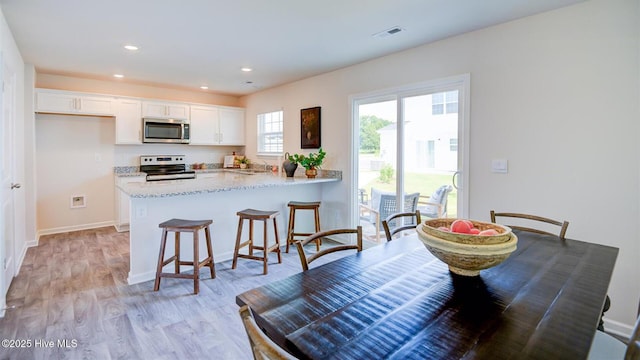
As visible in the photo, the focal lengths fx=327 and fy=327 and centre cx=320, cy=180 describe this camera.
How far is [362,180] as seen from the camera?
14.2ft

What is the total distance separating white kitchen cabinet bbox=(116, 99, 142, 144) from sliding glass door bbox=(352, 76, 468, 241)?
144 inches

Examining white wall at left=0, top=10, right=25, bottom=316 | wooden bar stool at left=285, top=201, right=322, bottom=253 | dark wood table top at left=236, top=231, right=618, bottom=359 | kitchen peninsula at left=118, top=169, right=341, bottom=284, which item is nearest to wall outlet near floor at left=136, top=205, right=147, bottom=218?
kitchen peninsula at left=118, top=169, right=341, bottom=284

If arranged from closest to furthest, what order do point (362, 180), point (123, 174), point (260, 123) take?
1. point (362, 180)
2. point (123, 174)
3. point (260, 123)

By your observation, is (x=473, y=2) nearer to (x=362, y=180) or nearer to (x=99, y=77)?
(x=362, y=180)

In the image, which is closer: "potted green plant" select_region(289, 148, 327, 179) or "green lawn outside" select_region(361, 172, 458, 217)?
"green lawn outside" select_region(361, 172, 458, 217)

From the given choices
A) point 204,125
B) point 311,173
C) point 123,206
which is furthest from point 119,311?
point 204,125

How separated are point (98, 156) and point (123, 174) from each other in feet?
1.68

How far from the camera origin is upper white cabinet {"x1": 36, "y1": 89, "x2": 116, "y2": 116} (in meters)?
4.65

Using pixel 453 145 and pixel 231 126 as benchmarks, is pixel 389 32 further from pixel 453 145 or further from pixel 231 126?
pixel 231 126

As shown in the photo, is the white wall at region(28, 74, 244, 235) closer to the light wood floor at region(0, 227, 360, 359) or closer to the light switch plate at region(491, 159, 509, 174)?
the light wood floor at region(0, 227, 360, 359)

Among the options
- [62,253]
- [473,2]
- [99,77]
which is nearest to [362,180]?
[473,2]

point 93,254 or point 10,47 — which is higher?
point 10,47

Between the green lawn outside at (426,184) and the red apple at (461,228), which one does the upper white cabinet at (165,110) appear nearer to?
the green lawn outside at (426,184)

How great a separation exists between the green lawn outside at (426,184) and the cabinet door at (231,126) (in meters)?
3.45
